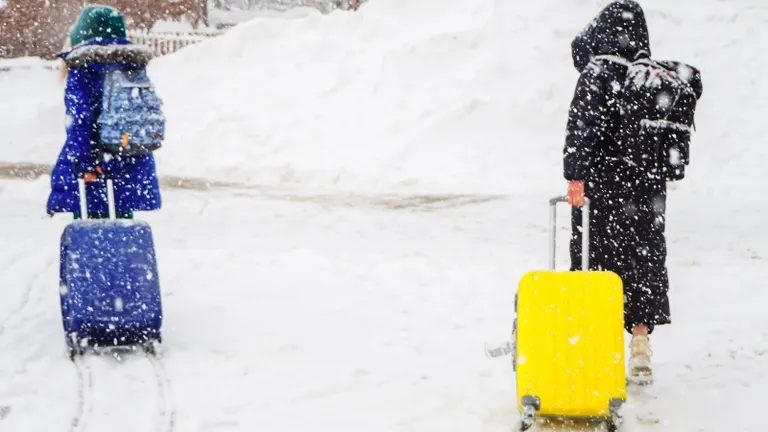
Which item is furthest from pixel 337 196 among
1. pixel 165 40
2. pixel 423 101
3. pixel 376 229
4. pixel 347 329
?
pixel 165 40

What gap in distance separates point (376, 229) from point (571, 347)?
216 inches

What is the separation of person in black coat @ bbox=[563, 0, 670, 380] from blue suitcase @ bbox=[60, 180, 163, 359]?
7.14 ft

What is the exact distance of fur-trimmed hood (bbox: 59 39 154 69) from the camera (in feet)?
17.0

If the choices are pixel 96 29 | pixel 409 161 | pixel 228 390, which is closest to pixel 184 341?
pixel 228 390

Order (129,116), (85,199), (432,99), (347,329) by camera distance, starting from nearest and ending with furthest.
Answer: (129,116)
(85,199)
(347,329)
(432,99)

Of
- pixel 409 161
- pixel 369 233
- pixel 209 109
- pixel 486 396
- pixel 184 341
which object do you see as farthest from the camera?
pixel 209 109

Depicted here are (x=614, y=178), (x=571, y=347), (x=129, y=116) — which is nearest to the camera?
(x=571, y=347)

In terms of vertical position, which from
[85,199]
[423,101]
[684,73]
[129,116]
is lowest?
[85,199]

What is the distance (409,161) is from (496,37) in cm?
314

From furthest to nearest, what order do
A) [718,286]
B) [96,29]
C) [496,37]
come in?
[496,37] → [718,286] → [96,29]

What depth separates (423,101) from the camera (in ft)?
46.7

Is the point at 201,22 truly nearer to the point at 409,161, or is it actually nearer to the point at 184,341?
the point at 409,161

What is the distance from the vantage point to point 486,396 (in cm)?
489

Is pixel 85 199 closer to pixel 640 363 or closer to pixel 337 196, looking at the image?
pixel 640 363
